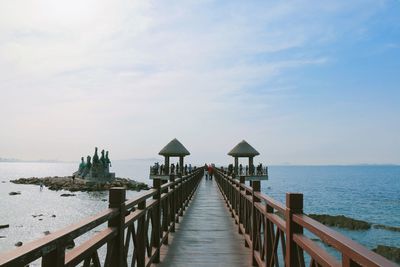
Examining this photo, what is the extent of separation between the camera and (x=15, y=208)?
37.9 m

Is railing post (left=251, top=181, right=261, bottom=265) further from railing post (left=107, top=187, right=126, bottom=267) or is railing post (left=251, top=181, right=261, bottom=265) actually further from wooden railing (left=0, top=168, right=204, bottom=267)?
railing post (left=107, top=187, right=126, bottom=267)

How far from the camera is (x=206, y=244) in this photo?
7348 mm

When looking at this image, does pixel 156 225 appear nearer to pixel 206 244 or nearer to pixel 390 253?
pixel 206 244

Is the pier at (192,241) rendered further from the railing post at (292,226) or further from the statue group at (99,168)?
the statue group at (99,168)

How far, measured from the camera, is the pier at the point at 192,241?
81.3 inches

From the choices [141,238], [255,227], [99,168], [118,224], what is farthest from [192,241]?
[99,168]

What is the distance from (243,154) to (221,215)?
2136 cm

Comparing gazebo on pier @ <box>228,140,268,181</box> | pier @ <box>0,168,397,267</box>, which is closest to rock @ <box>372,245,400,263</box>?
pier @ <box>0,168,397,267</box>

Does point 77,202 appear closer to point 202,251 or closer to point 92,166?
point 92,166

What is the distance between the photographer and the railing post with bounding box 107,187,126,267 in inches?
138

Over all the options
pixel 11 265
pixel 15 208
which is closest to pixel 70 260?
pixel 11 265

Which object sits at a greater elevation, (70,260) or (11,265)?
(11,265)

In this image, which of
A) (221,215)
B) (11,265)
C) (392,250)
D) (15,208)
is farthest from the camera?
(15,208)

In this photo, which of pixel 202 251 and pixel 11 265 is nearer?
pixel 11 265
